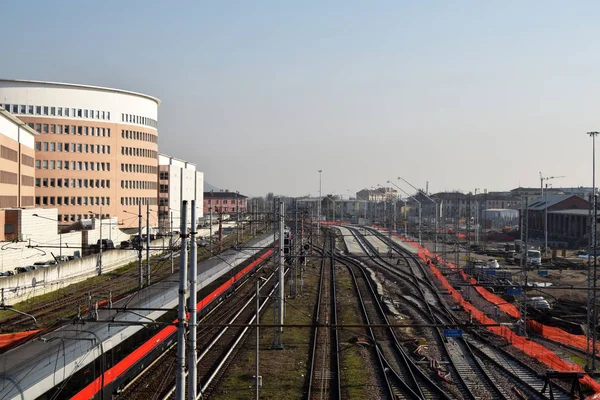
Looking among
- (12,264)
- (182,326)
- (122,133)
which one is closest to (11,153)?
(12,264)

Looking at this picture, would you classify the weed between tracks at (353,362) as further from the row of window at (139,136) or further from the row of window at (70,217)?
the row of window at (139,136)

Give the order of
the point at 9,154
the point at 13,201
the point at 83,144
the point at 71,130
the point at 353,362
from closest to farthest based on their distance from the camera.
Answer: the point at 353,362 < the point at 9,154 < the point at 13,201 < the point at 71,130 < the point at 83,144

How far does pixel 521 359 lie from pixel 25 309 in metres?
19.9

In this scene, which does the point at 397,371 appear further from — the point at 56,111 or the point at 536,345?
the point at 56,111

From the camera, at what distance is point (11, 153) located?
3750 centimetres

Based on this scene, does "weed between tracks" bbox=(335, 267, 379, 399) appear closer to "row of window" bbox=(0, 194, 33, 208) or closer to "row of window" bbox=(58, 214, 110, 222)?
"row of window" bbox=(0, 194, 33, 208)

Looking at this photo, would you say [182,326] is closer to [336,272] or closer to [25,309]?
[25,309]

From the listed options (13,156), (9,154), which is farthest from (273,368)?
(13,156)

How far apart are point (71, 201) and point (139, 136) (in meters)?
10.3

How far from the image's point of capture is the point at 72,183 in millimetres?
53688

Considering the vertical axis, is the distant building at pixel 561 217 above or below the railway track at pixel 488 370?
above

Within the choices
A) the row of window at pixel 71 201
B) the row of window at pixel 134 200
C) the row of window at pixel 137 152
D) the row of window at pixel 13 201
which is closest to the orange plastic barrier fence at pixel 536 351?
the row of window at pixel 13 201

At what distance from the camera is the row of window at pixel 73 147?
52312mm

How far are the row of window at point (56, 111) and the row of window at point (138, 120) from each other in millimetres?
2239
